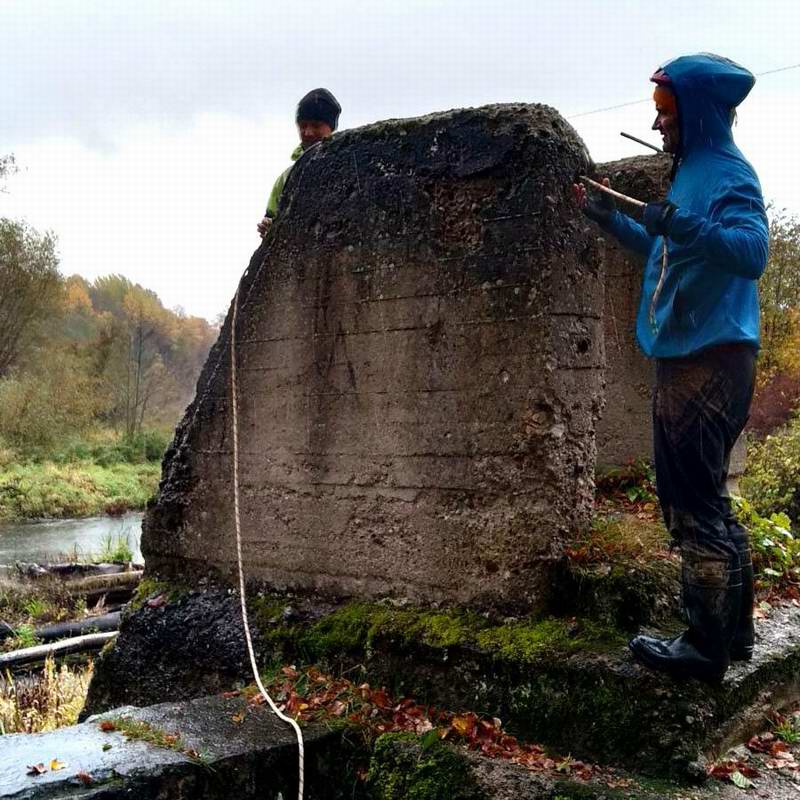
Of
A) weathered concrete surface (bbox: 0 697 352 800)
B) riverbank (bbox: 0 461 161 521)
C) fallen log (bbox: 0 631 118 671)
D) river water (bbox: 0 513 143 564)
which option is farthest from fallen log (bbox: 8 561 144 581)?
weathered concrete surface (bbox: 0 697 352 800)

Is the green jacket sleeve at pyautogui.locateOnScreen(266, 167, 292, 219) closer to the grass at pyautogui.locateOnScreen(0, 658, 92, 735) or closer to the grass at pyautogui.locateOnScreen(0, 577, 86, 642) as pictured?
the grass at pyautogui.locateOnScreen(0, 658, 92, 735)

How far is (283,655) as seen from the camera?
4520mm

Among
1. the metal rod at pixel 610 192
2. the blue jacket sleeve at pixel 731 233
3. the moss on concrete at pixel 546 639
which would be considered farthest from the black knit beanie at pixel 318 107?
the moss on concrete at pixel 546 639

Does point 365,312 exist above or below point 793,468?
above

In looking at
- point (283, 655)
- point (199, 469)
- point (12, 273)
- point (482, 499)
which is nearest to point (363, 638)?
point (283, 655)

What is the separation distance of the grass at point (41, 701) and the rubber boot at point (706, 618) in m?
4.08

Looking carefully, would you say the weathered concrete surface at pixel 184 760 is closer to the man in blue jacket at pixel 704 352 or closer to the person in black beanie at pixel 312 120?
the man in blue jacket at pixel 704 352

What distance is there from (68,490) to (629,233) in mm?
Answer: 25881

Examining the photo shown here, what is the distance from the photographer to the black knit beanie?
5.29 meters

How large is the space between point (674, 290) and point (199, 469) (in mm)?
2848

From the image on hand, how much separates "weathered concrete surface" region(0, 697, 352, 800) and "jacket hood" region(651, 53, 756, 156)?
283 cm

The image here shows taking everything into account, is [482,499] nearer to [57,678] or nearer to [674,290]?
[674,290]

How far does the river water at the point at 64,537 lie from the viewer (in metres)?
17.9

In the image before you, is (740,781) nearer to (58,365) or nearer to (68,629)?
(68,629)
